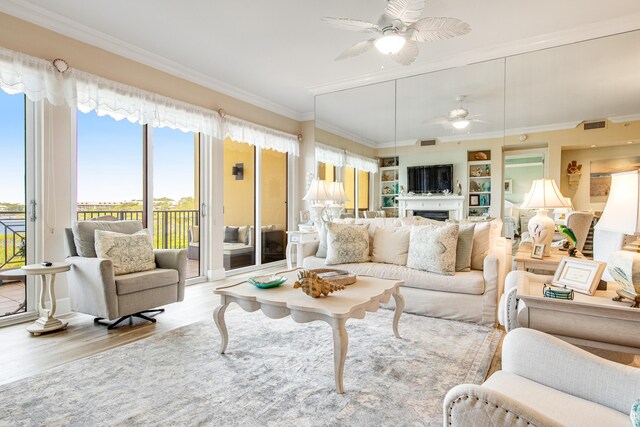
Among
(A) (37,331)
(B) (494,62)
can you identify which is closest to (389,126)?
(B) (494,62)

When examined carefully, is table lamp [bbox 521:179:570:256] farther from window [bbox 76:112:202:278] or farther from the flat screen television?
window [bbox 76:112:202:278]

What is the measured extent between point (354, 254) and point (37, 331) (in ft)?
9.27

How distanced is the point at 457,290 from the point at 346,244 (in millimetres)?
1173

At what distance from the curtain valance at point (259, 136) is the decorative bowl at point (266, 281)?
306 cm

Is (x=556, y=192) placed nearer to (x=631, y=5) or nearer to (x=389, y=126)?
(x=631, y=5)

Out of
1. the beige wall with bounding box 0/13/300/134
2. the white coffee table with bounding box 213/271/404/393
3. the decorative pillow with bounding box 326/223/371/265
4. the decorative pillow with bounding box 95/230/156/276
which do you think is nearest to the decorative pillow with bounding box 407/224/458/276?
the decorative pillow with bounding box 326/223/371/265

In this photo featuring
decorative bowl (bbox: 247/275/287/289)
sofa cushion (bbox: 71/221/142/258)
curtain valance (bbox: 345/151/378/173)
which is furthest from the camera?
A: curtain valance (bbox: 345/151/378/173)

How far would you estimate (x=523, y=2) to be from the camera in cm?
302

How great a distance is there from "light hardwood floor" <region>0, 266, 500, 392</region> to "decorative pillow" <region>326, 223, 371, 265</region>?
116 centimetres

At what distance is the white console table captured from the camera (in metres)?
4.64

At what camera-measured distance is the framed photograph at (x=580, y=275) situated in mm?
1695

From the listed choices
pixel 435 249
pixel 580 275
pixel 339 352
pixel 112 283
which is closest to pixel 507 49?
pixel 435 249

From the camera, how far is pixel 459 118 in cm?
456

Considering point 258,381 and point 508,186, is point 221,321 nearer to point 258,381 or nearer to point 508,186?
point 258,381
